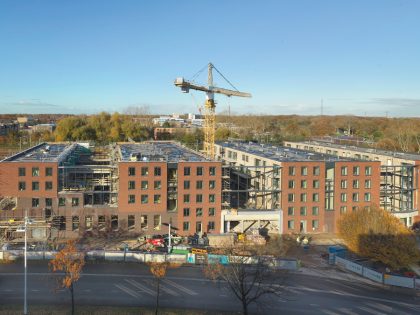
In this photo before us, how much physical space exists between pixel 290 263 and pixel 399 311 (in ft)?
30.7

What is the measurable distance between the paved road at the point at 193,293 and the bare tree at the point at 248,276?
0.58m

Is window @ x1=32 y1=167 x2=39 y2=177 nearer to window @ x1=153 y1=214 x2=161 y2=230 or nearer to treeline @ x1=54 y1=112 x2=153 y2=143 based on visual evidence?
window @ x1=153 y1=214 x2=161 y2=230

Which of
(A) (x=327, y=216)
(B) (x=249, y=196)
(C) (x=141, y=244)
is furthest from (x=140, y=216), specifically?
(A) (x=327, y=216)

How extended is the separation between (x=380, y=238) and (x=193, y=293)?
1437 centimetres

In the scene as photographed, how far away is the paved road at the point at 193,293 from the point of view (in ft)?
86.5

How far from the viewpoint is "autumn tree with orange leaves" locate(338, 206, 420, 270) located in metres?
32.0

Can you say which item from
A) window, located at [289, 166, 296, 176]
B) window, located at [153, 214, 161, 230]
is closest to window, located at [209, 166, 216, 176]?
window, located at [153, 214, 161, 230]

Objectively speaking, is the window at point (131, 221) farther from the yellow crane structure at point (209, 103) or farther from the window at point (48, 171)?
the yellow crane structure at point (209, 103)

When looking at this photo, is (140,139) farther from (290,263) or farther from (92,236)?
(290,263)

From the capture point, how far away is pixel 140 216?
43250 millimetres

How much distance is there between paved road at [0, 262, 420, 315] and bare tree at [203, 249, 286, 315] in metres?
0.58

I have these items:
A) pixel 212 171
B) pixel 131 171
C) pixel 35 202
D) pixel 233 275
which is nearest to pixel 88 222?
pixel 35 202

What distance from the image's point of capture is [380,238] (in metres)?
33.1

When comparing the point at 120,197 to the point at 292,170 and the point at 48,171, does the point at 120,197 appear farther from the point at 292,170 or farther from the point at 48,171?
the point at 292,170
